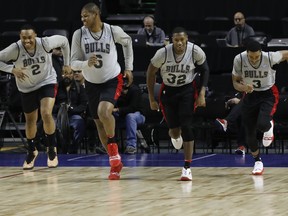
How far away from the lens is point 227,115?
1544cm

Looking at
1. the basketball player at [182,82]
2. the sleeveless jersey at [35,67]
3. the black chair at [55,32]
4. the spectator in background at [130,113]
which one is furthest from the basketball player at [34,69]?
the black chair at [55,32]

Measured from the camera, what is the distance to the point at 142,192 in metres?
9.78

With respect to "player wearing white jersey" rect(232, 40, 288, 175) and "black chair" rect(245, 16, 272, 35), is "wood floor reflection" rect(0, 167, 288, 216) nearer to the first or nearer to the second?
"player wearing white jersey" rect(232, 40, 288, 175)

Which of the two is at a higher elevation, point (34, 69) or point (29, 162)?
point (34, 69)

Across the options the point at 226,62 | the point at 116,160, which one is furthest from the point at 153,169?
the point at 226,62

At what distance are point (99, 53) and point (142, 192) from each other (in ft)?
7.07

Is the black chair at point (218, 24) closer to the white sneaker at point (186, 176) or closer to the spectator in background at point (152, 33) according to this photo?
the spectator in background at point (152, 33)

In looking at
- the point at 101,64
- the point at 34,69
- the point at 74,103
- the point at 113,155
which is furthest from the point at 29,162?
the point at 74,103

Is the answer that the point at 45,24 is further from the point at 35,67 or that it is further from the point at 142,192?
the point at 142,192

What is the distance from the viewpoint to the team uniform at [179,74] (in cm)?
1106

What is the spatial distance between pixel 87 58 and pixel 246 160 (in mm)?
3501

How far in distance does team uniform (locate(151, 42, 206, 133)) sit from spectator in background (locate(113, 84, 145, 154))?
373 cm

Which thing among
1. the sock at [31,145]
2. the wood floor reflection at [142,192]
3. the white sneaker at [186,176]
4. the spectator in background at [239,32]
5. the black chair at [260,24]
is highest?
the black chair at [260,24]

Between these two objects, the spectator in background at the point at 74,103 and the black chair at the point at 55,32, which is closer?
the spectator in background at the point at 74,103
